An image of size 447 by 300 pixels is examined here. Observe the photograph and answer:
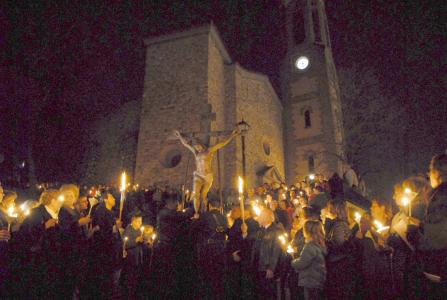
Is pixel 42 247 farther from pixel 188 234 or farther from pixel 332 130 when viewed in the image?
pixel 332 130

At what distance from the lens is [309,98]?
24672mm

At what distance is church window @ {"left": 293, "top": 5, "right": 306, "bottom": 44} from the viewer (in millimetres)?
26906

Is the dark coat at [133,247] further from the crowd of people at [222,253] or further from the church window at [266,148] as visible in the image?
the church window at [266,148]

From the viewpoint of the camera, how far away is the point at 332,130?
74.8 ft

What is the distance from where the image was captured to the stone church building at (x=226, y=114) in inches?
655

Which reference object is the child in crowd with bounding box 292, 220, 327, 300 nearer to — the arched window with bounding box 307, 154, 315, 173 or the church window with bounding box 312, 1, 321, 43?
the arched window with bounding box 307, 154, 315, 173

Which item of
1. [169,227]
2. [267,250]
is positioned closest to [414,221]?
[267,250]

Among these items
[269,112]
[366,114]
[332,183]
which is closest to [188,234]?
[332,183]

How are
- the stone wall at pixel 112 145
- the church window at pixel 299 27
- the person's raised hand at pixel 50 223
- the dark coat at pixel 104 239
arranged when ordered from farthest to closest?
the church window at pixel 299 27, the stone wall at pixel 112 145, the dark coat at pixel 104 239, the person's raised hand at pixel 50 223

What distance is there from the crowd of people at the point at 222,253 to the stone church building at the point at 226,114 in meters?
5.53

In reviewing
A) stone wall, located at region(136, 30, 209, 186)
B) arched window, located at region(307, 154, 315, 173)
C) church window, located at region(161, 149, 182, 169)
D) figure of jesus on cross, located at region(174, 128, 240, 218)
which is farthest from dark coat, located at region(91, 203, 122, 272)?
arched window, located at region(307, 154, 315, 173)

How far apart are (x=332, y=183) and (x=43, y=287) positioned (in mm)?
6932

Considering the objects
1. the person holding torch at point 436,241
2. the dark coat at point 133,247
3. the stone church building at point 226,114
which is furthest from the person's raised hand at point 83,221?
the stone church building at point 226,114

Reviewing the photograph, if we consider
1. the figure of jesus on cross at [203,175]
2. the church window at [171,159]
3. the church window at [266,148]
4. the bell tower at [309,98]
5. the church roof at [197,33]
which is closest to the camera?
the figure of jesus on cross at [203,175]
